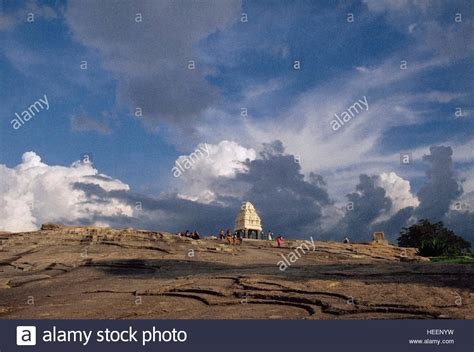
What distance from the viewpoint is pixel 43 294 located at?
16.6 metres

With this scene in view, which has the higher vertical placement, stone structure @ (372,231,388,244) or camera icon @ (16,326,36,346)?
stone structure @ (372,231,388,244)

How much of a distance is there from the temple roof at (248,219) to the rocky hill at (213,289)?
2884 centimetres

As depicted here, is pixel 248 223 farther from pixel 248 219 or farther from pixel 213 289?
pixel 213 289

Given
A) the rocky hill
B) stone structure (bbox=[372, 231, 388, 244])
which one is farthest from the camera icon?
stone structure (bbox=[372, 231, 388, 244])

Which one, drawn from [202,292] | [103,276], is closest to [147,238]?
[103,276]

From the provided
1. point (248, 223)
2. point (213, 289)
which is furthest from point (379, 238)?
point (213, 289)

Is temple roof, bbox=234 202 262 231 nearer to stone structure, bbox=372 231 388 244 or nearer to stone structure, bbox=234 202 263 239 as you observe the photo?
stone structure, bbox=234 202 263 239

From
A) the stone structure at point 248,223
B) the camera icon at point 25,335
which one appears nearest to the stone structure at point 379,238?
the stone structure at point 248,223

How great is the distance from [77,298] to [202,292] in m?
4.14

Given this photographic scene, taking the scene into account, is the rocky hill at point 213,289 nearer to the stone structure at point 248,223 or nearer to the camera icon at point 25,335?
the camera icon at point 25,335

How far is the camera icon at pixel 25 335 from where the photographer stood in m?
10.6

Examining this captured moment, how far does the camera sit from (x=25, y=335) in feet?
35.1

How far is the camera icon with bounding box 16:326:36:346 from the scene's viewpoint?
10.6m

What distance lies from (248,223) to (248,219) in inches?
19.0
